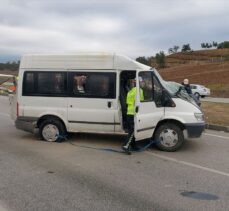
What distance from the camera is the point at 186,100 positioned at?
9266mm

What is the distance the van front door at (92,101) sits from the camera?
9547mm

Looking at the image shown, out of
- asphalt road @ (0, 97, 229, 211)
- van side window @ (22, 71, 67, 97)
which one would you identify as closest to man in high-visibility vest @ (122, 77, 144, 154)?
asphalt road @ (0, 97, 229, 211)

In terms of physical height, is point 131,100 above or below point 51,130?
above

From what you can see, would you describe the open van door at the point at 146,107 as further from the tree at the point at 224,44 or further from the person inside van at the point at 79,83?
the tree at the point at 224,44

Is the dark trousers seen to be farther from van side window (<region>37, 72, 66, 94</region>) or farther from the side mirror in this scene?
van side window (<region>37, 72, 66, 94</region>)

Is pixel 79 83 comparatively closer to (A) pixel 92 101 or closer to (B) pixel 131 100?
(A) pixel 92 101

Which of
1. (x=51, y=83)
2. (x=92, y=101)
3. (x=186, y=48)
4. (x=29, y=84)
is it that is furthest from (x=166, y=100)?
(x=186, y=48)

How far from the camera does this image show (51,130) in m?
10.1

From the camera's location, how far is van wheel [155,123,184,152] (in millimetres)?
9039

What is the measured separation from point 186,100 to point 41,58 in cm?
372

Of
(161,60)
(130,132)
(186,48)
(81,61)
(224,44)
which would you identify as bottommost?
(130,132)

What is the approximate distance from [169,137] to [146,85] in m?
1.28

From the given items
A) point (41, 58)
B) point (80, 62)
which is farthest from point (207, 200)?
point (41, 58)

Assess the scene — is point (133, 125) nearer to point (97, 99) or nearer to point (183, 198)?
point (97, 99)
